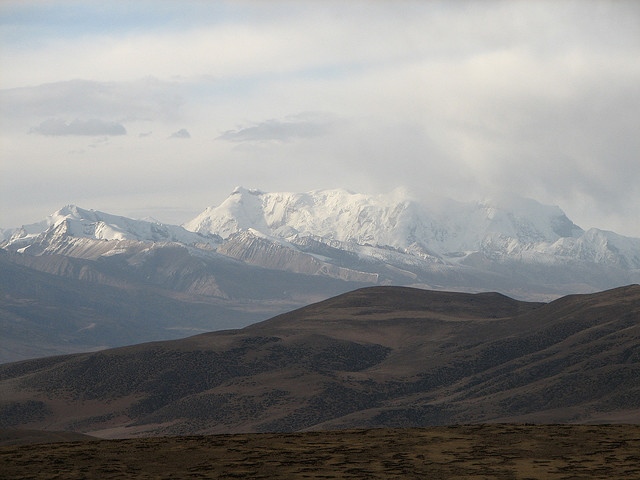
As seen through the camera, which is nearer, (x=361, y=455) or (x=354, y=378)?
(x=361, y=455)

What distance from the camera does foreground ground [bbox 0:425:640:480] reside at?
36781 millimetres

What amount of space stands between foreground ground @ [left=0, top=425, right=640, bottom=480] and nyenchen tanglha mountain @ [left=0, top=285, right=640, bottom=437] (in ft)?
214

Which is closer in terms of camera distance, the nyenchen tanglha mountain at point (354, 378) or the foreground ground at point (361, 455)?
the foreground ground at point (361, 455)

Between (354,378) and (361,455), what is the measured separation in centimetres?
11540

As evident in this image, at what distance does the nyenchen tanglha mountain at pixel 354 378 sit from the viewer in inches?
5064

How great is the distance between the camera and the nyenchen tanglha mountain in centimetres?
12862

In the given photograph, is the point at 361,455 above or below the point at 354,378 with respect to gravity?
above

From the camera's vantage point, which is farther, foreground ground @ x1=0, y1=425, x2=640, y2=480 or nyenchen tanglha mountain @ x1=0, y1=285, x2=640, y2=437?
nyenchen tanglha mountain @ x1=0, y1=285, x2=640, y2=437

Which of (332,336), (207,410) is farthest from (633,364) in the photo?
(332,336)

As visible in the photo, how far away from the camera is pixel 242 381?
15762cm

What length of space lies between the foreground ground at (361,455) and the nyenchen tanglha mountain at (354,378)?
214 feet

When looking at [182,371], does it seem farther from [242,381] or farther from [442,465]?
[442,465]

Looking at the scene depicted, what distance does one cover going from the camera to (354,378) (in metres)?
155

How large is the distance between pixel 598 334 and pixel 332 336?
51.0m
